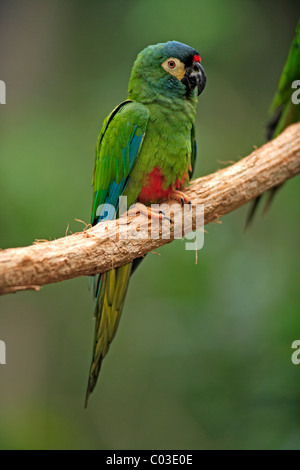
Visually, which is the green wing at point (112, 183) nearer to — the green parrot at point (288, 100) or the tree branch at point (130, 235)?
the tree branch at point (130, 235)

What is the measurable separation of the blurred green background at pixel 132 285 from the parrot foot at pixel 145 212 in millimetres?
982

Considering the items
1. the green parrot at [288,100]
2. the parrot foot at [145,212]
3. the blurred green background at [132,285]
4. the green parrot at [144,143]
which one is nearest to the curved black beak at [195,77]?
the green parrot at [144,143]

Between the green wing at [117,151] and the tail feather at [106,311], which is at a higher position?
the green wing at [117,151]

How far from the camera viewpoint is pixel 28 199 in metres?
2.77

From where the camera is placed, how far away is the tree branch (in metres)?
1.39

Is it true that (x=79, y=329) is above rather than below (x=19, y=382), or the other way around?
above

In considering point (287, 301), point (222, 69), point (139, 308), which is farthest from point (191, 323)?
point (222, 69)

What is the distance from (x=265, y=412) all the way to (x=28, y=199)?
208cm

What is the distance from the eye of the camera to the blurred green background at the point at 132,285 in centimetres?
277

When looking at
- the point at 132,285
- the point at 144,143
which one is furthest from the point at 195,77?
the point at 132,285

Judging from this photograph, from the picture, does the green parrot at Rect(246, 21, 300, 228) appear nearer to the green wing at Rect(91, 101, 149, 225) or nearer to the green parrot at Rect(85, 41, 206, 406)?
the green parrot at Rect(85, 41, 206, 406)

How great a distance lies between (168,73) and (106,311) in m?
1.08

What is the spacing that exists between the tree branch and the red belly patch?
6 centimetres

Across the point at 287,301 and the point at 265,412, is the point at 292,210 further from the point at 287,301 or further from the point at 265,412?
the point at 265,412
